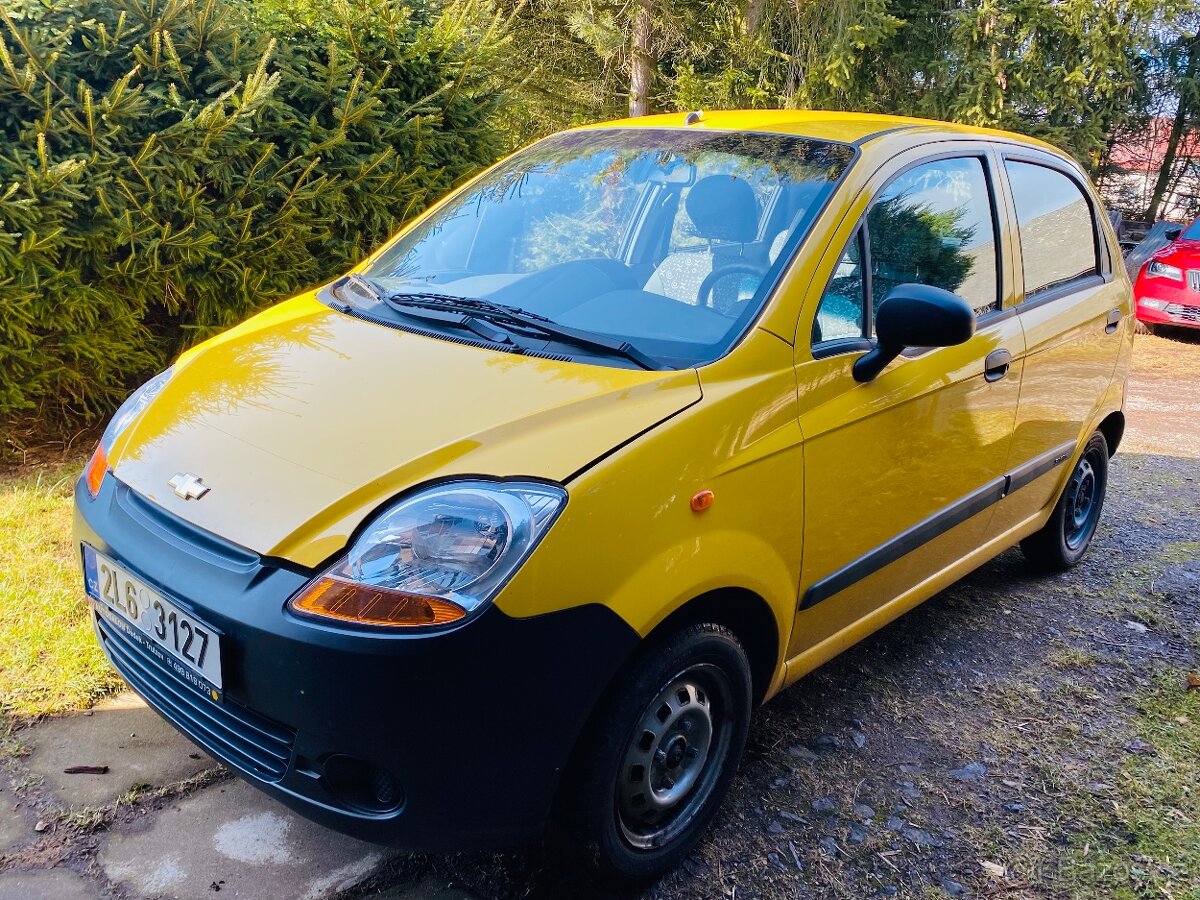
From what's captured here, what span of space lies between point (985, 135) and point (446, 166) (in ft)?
10.7

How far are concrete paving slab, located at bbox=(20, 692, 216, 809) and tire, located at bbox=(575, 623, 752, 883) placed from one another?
113 cm

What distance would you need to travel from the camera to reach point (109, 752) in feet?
8.77

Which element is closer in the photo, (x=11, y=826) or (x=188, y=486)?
(x=188, y=486)

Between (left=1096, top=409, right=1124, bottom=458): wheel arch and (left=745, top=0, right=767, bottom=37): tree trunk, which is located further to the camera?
(left=745, top=0, right=767, bottom=37): tree trunk

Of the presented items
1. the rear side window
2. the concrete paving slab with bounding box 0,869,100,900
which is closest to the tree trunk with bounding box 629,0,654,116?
the rear side window

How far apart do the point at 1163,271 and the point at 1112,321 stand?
7823mm

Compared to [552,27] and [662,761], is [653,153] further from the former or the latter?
[552,27]

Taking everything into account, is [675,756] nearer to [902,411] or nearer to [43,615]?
[902,411]

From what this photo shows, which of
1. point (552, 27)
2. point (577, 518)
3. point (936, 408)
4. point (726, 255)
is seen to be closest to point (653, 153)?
point (726, 255)

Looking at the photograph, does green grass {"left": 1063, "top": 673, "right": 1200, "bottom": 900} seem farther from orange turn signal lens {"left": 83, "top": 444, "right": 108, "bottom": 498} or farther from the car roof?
orange turn signal lens {"left": 83, "top": 444, "right": 108, "bottom": 498}

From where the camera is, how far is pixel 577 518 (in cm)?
190

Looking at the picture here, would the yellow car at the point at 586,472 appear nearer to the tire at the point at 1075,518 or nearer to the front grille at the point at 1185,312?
the tire at the point at 1075,518

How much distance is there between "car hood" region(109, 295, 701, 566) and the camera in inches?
76.4

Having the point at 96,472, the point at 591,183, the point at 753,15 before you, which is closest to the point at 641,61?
the point at 753,15
